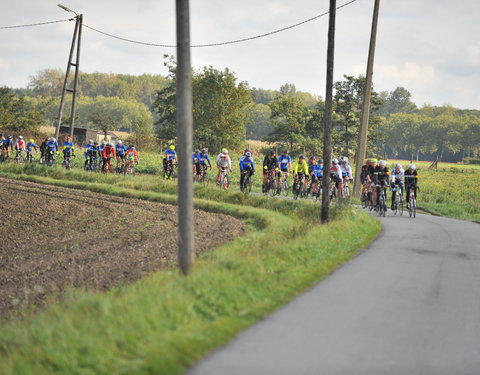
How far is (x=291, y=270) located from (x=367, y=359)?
416 centimetres

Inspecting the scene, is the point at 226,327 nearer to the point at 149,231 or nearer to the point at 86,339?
the point at 86,339

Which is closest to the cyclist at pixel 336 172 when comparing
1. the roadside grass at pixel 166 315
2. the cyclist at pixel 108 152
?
the roadside grass at pixel 166 315

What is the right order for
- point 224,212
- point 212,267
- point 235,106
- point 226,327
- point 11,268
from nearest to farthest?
point 226,327 → point 212,267 → point 11,268 → point 224,212 → point 235,106

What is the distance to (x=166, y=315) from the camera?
6.37 m

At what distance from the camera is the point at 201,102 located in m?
57.1

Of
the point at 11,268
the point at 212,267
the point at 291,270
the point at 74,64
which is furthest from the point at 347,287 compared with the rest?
the point at 74,64

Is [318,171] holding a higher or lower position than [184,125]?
lower

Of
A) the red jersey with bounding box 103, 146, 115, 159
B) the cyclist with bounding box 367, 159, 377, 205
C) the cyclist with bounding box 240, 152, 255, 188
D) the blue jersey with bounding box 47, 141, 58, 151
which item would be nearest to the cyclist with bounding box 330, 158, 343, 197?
the cyclist with bounding box 367, 159, 377, 205

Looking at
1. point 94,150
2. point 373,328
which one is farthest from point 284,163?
point 373,328

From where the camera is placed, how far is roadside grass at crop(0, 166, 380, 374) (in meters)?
5.16

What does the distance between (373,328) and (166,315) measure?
267 centimetres

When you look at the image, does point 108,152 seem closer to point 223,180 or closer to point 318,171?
point 223,180

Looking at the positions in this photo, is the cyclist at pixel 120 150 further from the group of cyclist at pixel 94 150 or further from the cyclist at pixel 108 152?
the cyclist at pixel 108 152

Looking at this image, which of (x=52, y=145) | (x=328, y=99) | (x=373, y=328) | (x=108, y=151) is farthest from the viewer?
(x=52, y=145)
